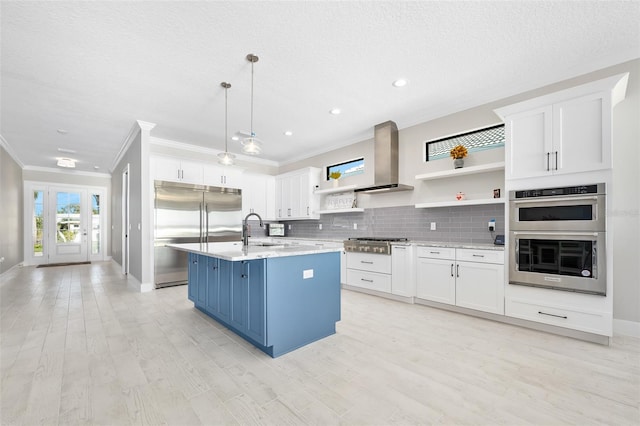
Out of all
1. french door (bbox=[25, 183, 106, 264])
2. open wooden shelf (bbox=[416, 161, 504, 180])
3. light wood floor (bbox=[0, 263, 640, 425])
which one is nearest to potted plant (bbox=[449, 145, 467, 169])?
open wooden shelf (bbox=[416, 161, 504, 180])

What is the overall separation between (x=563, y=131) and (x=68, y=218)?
11.2 m

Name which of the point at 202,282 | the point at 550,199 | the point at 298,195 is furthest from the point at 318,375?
the point at 298,195

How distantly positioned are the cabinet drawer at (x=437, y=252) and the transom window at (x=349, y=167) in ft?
6.90

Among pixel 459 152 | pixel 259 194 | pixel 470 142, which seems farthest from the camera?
pixel 259 194

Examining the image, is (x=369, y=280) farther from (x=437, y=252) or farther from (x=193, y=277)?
(x=193, y=277)

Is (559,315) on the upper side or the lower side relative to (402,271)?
lower

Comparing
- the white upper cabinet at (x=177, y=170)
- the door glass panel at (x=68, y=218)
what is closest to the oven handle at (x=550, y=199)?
the white upper cabinet at (x=177, y=170)

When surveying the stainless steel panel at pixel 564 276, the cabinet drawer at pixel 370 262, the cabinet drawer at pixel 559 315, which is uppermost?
the stainless steel panel at pixel 564 276

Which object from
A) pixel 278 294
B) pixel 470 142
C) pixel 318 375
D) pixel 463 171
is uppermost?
pixel 470 142

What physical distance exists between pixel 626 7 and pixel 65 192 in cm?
1141

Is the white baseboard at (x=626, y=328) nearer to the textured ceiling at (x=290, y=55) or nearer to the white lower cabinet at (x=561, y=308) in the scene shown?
the white lower cabinet at (x=561, y=308)

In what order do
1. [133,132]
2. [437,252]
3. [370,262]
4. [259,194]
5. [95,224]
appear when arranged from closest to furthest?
[437,252] < [370,262] < [133,132] < [259,194] < [95,224]

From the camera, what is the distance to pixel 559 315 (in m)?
→ 2.76

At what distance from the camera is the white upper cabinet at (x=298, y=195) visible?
595 cm
